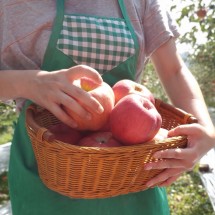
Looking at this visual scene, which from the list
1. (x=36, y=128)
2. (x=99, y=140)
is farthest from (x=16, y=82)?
(x=99, y=140)

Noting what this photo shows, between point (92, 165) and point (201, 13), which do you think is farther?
point (201, 13)

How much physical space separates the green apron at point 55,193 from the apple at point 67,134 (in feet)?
0.56

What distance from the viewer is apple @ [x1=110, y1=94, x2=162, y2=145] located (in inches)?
35.2

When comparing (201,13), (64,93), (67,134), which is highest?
(64,93)

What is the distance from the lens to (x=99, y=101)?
89 cm

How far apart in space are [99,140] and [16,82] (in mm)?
242

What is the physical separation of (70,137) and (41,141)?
3.6 inches

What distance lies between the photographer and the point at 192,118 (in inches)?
40.5

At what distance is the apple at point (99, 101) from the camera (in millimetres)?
898

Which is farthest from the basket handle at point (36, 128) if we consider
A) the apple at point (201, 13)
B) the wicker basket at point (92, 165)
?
the apple at point (201, 13)

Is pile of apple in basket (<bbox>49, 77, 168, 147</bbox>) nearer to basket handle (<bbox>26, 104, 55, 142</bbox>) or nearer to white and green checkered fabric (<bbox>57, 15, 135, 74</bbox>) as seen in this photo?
basket handle (<bbox>26, 104, 55, 142</bbox>)

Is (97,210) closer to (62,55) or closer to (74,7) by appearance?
(62,55)

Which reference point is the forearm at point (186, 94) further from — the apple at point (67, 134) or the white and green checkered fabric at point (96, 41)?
the apple at point (67, 134)

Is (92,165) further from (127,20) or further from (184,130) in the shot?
(127,20)
